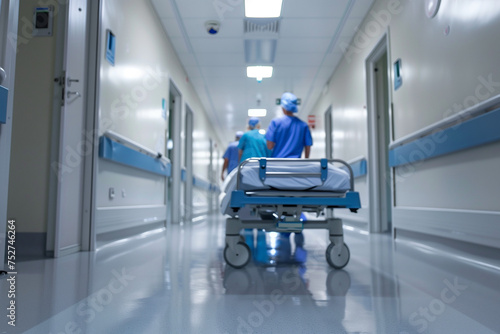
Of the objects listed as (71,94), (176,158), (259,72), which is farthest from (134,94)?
(259,72)

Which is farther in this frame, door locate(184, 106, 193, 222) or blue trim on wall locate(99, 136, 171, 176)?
door locate(184, 106, 193, 222)

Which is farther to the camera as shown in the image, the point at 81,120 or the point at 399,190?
the point at 399,190

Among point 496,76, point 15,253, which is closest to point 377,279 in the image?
point 496,76

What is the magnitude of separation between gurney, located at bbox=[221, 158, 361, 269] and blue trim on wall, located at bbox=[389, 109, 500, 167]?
38.0 inches

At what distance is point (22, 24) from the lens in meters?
3.10

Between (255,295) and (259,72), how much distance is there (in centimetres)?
635

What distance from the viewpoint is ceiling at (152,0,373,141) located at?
203 inches

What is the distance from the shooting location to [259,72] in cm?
761

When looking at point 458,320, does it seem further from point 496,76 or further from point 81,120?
point 81,120

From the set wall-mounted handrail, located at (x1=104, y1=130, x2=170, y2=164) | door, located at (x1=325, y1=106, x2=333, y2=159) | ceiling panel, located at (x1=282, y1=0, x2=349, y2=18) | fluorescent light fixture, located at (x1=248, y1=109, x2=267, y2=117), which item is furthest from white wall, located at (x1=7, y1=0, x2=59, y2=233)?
fluorescent light fixture, located at (x1=248, y1=109, x2=267, y2=117)

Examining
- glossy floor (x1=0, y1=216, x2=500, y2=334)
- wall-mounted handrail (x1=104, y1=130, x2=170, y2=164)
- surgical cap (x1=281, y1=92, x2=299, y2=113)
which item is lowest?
glossy floor (x1=0, y1=216, x2=500, y2=334)

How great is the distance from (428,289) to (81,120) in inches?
115

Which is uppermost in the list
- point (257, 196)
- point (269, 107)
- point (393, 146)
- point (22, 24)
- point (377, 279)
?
point (269, 107)

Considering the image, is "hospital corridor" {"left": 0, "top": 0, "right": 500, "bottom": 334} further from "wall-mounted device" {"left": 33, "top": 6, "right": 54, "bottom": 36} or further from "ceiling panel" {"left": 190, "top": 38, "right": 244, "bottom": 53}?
"ceiling panel" {"left": 190, "top": 38, "right": 244, "bottom": 53}
